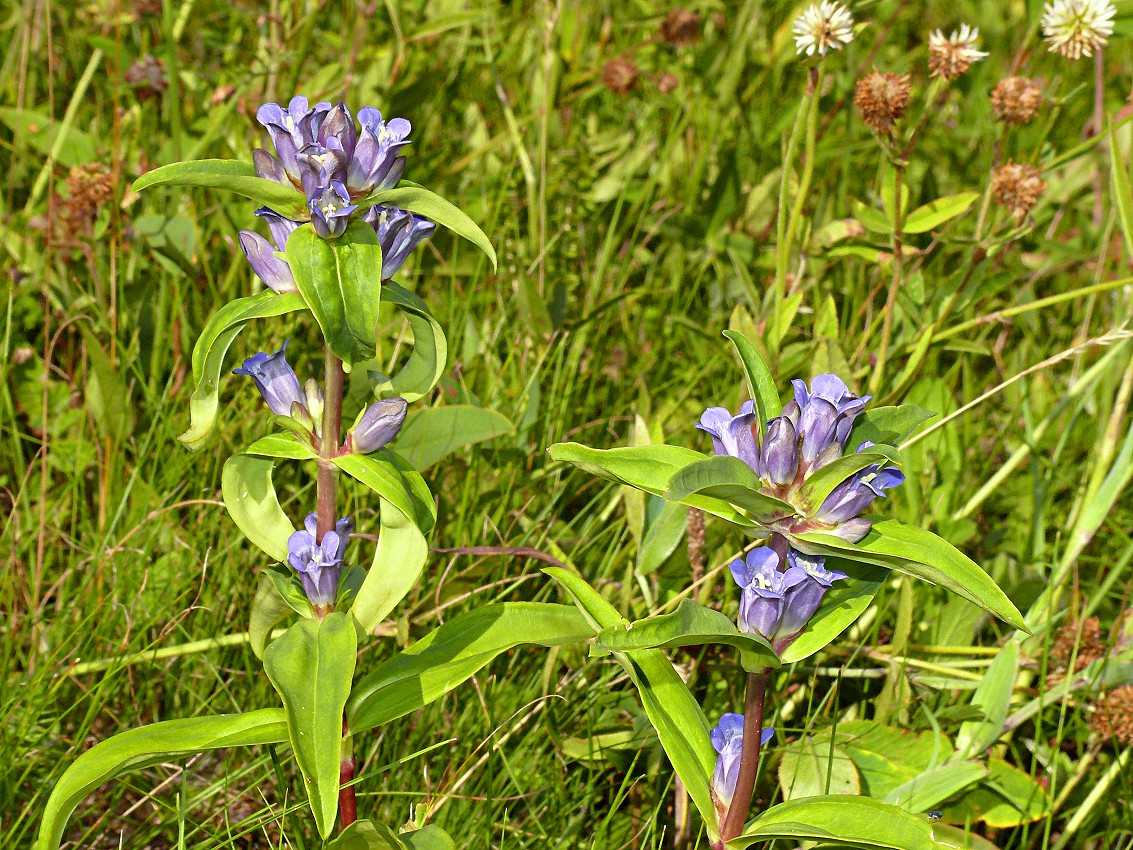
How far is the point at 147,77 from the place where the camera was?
10.1ft

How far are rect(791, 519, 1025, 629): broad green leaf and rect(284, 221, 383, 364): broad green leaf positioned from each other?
601mm

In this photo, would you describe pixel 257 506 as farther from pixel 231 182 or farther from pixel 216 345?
pixel 231 182

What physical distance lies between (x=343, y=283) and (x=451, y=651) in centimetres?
54

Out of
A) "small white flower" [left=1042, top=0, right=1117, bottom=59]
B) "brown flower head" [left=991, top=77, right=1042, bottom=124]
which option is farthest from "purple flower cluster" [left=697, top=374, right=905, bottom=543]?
"small white flower" [left=1042, top=0, right=1117, bottom=59]

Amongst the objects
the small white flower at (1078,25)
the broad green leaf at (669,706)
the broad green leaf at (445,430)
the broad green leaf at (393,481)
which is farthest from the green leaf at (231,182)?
the small white flower at (1078,25)

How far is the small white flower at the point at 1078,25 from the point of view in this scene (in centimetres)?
237

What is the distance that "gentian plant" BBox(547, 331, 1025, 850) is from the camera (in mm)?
1294

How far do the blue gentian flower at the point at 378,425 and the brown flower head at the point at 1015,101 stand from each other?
5.16 feet

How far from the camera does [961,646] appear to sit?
7.31 ft

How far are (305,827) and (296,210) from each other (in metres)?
1.02

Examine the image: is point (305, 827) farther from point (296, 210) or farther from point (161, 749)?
point (296, 210)

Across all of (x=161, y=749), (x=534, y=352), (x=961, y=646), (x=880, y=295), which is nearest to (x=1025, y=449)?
(x=961, y=646)

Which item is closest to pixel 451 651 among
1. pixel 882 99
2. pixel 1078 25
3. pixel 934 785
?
pixel 934 785

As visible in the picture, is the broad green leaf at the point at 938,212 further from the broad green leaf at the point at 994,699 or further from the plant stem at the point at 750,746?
the plant stem at the point at 750,746
